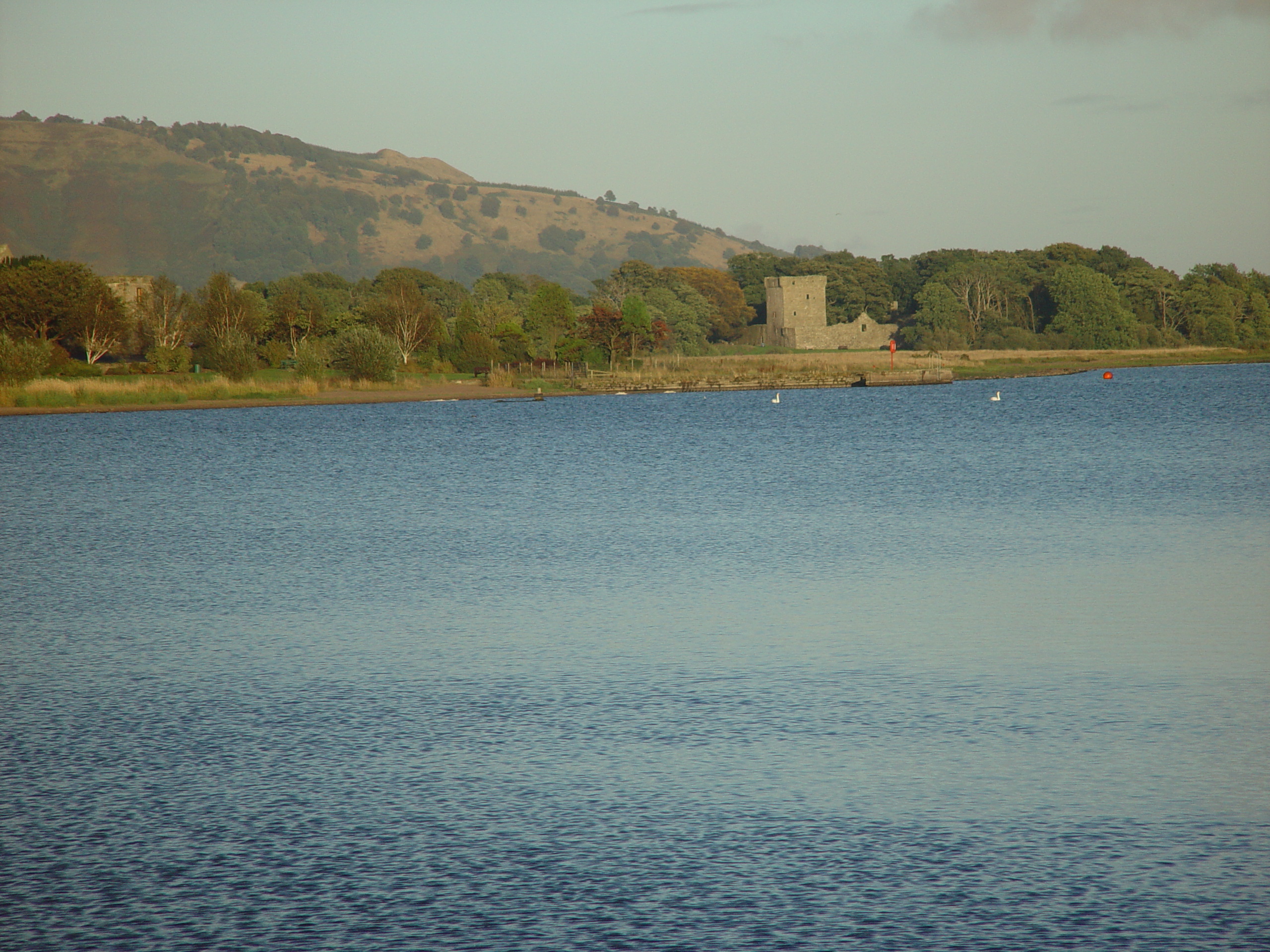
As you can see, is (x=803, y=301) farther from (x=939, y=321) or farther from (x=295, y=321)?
(x=295, y=321)

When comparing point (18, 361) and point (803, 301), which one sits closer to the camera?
point (18, 361)

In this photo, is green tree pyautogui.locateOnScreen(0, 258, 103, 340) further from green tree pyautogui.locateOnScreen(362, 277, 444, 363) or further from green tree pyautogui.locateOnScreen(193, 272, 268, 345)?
green tree pyautogui.locateOnScreen(362, 277, 444, 363)

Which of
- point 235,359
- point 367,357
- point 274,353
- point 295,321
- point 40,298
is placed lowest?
point 235,359

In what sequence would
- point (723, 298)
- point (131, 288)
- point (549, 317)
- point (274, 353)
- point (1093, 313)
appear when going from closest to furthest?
point (274, 353) < point (131, 288) < point (549, 317) < point (1093, 313) < point (723, 298)

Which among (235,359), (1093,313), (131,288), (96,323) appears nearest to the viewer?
(235,359)

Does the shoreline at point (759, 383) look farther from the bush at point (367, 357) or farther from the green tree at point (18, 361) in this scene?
the green tree at point (18, 361)

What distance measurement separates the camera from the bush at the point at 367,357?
254 ft

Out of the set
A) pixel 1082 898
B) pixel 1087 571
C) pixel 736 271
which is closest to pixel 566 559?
pixel 1087 571

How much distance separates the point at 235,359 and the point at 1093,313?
9430cm

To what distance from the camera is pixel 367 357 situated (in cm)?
7725

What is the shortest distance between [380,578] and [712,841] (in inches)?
397

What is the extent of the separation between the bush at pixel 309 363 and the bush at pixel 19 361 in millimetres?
14820

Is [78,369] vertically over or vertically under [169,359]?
under

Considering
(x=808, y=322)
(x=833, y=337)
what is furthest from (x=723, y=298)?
(x=833, y=337)
